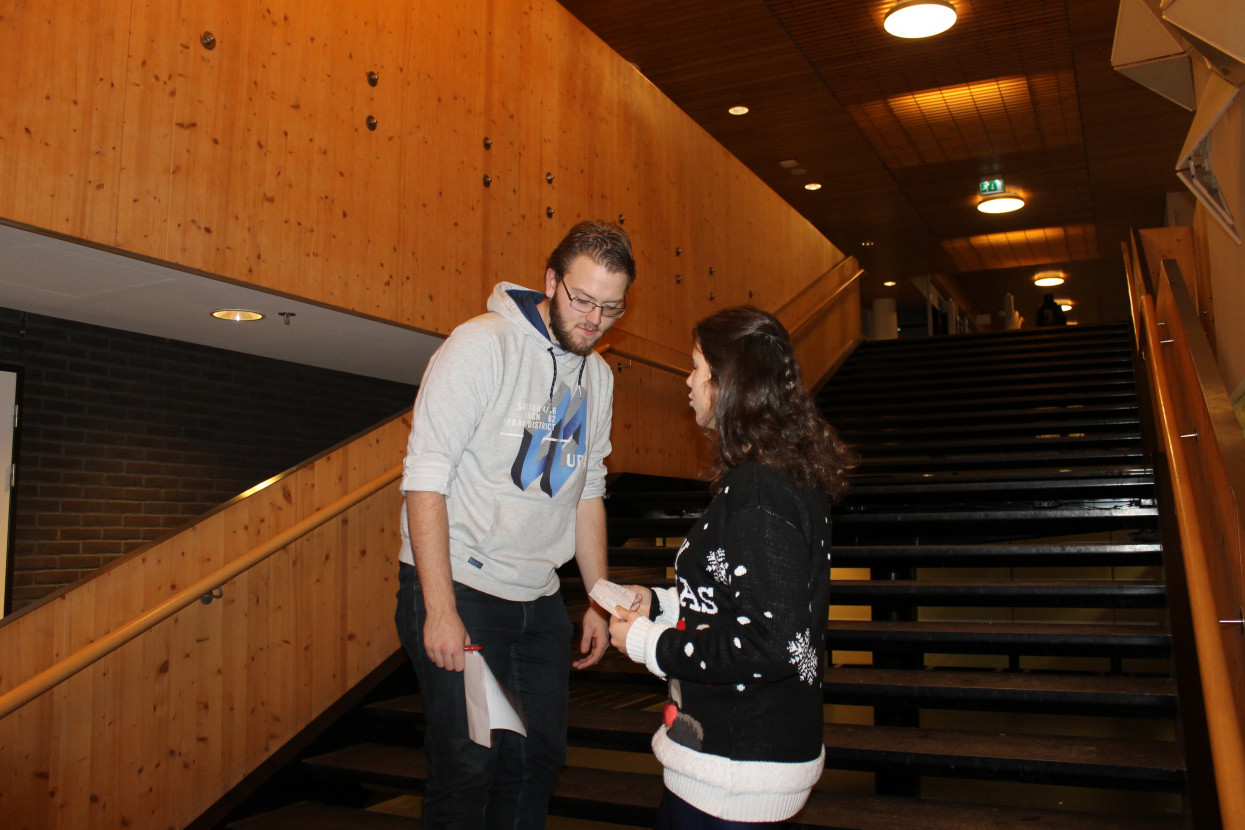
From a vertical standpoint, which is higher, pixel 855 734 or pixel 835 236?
pixel 835 236

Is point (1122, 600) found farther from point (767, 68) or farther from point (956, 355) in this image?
point (956, 355)

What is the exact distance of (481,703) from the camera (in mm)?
1863

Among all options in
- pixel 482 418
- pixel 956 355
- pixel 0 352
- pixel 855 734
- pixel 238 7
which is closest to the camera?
pixel 482 418

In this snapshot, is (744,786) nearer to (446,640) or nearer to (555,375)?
(446,640)

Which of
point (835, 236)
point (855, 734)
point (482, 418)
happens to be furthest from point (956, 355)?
point (482, 418)

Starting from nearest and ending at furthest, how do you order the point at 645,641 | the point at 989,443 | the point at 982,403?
the point at 645,641
the point at 989,443
the point at 982,403

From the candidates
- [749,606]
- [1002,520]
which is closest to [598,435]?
[749,606]

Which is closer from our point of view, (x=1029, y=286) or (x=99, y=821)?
(x=99, y=821)

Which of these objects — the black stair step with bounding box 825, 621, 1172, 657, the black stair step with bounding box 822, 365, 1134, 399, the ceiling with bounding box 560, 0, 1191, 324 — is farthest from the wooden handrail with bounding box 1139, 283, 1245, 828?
the black stair step with bounding box 822, 365, 1134, 399

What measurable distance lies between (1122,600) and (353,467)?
307 centimetres

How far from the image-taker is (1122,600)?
3.59m

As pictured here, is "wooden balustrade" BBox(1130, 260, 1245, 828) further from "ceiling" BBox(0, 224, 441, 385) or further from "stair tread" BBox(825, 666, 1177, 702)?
"ceiling" BBox(0, 224, 441, 385)

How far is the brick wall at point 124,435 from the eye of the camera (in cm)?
399

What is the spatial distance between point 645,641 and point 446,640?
48 centimetres
